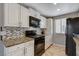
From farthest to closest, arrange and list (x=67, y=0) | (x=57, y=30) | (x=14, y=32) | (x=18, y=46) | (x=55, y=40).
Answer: (x=14, y=32)
(x=55, y=40)
(x=57, y=30)
(x=18, y=46)
(x=67, y=0)

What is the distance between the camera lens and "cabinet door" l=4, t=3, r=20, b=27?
64.0 inches

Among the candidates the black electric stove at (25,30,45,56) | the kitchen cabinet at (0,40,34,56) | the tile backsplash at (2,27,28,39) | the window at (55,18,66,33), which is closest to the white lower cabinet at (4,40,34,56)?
the kitchen cabinet at (0,40,34,56)

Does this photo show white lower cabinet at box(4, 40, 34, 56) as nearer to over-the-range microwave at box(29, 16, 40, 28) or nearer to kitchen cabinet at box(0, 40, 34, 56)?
kitchen cabinet at box(0, 40, 34, 56)

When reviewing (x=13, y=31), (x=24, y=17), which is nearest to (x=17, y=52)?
(x=13, y=31)

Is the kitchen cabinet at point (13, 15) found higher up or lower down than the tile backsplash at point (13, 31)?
higher up

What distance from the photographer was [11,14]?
175 centimetres

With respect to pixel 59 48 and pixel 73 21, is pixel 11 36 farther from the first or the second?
pixel 73 21

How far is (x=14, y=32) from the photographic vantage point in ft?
7.00

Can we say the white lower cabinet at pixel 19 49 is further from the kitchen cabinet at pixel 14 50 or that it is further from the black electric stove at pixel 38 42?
the black electric stove at pixel 38 42

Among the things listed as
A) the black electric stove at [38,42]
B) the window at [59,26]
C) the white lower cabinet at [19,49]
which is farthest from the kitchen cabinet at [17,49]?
the window at [59,26]

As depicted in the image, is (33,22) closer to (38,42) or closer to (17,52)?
(38,42)

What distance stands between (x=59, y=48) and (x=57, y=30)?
1.34ft

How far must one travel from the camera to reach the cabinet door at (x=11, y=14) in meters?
1.63

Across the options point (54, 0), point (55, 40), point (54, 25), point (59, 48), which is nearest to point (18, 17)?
point (54, 25)
